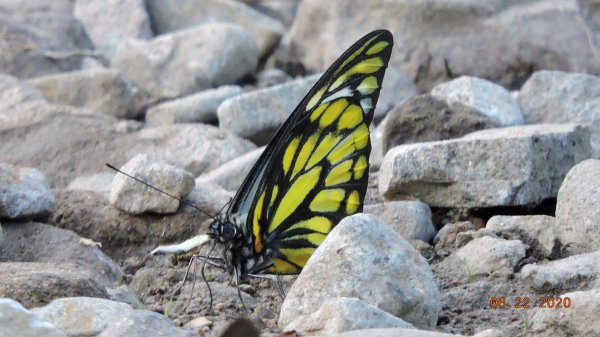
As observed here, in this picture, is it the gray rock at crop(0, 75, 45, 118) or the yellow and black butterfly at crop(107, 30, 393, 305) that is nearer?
the yellow and black butterfly at crop(107, 30, 393, 305)

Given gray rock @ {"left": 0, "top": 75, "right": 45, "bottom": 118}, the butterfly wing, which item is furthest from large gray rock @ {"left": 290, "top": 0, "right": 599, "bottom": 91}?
the butterfly wing

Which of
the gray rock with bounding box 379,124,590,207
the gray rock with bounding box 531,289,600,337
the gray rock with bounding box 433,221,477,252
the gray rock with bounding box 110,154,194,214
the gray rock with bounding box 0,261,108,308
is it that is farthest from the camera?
the gray rock with bounding box 110,154,194,214

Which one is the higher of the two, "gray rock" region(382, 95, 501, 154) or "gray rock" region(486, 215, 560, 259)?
"gray rock" region(486, 215, 560, 259)

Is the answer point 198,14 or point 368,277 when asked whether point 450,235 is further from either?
point 198,14

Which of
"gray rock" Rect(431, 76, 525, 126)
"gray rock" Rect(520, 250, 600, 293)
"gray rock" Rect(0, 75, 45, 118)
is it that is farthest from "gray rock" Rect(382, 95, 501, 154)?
"gray rock" Rect(0, 75, 45, 118)

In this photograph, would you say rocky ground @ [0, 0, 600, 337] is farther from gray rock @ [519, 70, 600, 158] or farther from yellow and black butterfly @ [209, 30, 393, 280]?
yellow and black butterfly @ [209, 30, 393, 280]

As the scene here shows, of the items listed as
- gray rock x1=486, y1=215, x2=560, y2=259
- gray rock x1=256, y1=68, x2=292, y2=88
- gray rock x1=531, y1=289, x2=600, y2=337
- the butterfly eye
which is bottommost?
gray rock x1=256, y1=68, x2=292, y2=88

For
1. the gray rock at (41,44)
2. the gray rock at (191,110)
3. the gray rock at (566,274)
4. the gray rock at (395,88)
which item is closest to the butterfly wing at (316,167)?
the gray rock at (566,274)

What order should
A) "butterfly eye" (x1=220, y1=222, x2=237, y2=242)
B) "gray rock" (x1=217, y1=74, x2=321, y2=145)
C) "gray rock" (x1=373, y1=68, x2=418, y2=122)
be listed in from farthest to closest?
"gray rock" (x1=373, y1=68, x2=418, y2=122)
"gray rock" (x1=217, y1=74, x2=321, y2=145)
"butterfly eye" (x1=220, y1=222, x2=237, y2=242)
